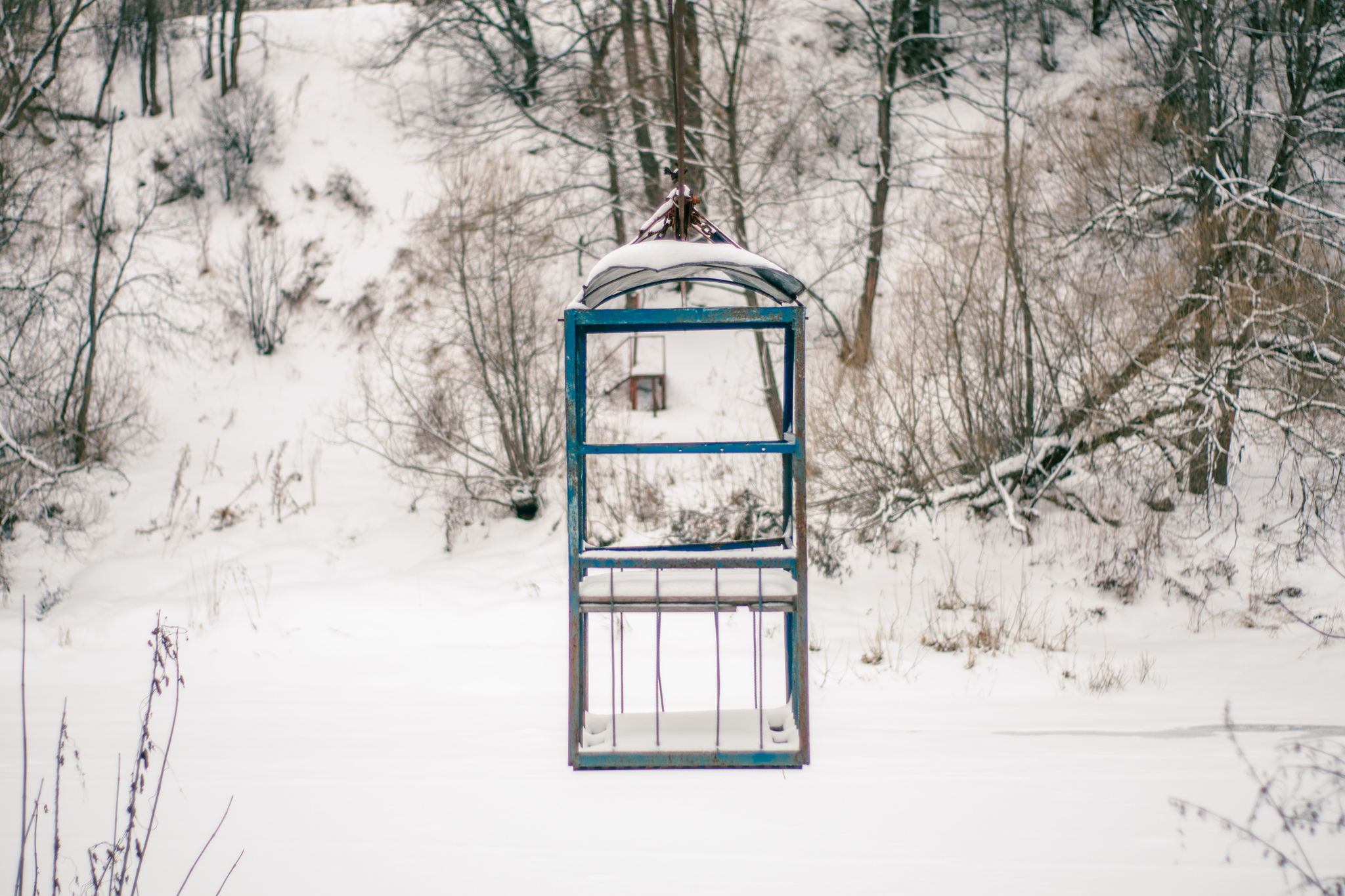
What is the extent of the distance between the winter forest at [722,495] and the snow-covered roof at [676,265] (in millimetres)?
567

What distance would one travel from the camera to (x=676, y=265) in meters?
3.69

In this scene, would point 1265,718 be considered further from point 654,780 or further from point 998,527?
point 998,527

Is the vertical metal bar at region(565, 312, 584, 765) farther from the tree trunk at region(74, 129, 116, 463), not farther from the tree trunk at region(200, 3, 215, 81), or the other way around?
the tree trunk at region(200, 3, 215, 81)

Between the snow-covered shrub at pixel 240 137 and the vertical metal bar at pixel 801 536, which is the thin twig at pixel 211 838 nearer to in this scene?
the vertical metal bar at pixel 801 536

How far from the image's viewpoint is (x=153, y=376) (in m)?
16.9

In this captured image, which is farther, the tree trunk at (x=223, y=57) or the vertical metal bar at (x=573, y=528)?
the tree trunk at (x=223, y=57)

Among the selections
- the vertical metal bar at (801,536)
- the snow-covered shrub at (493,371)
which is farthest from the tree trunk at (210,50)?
the vertical metal bar at (801,536)

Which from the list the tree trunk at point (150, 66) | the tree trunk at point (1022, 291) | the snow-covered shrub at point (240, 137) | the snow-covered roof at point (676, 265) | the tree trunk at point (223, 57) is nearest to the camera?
the snow-covered roof at point (676, 265)

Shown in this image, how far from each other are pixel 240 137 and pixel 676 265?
21000mm

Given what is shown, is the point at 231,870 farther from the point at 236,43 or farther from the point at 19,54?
the point at 236,43

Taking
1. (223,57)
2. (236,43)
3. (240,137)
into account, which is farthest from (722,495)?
(236,43)

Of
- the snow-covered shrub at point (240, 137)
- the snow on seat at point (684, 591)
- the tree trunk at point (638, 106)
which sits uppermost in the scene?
the snow-covered shrub at point (240, 137)

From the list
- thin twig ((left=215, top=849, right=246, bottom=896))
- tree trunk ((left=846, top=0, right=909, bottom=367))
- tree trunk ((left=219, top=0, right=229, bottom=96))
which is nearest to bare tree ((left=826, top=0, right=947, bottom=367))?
tree trunk ((left=846, top=0, right=909, bottom=367))

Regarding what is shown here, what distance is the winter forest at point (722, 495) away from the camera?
3.49 metres
